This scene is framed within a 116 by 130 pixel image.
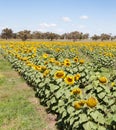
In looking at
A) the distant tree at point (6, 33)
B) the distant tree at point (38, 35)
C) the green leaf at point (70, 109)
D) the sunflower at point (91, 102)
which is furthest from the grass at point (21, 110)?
the distant tree at point (38, 35)

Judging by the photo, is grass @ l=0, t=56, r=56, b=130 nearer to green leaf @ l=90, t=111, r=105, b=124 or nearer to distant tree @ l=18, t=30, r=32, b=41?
green leaf @ l=90, t=111, r=105, b=124

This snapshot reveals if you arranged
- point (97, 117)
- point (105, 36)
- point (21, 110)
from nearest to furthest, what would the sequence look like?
point (97, 117) → point (21, 110) → point (105, 36)

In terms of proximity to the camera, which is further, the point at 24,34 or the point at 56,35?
the point at 56,35

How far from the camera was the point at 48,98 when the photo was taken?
8.74 meters

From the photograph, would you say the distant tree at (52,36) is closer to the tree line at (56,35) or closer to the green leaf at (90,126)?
the tree line at (56,35)

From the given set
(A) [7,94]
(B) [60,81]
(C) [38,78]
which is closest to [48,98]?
(B) [60,81]

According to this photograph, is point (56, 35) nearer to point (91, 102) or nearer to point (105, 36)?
point (105, 36)

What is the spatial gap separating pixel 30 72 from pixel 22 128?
528 centimetres

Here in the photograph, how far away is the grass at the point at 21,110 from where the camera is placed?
7.57 metres

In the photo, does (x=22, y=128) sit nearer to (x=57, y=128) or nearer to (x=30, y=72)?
(x=57, y=128)

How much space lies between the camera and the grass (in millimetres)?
7574

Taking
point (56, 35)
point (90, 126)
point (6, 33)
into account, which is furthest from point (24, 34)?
point (90, 126)

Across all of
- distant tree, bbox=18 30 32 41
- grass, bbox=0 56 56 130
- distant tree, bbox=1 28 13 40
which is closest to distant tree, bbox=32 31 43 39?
distant tree, bbox=1 28 13 40

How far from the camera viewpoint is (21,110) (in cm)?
879
